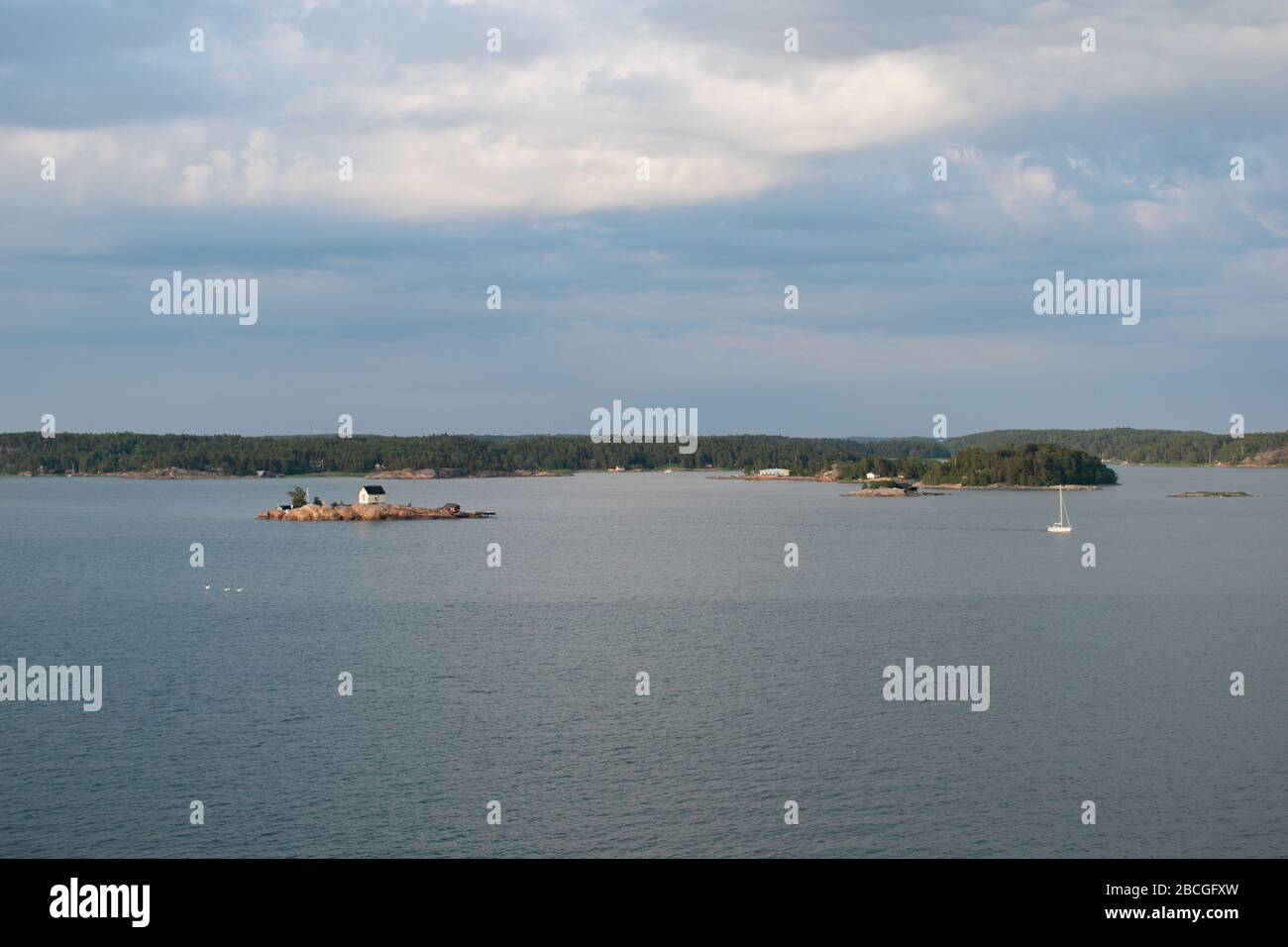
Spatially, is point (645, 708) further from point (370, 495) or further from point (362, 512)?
point (370, 495)

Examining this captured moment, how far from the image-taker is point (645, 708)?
32062 mm

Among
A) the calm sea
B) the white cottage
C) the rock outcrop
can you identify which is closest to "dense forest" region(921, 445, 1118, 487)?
the rock outcrop

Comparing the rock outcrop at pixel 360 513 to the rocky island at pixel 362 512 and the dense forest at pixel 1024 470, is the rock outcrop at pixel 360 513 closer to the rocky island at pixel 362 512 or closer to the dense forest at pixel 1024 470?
the rocky island at pixel 362 512

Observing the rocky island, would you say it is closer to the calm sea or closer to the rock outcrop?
the rock outcrop

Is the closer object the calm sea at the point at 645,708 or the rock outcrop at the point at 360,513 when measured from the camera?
the calm sea at the point at 645,708

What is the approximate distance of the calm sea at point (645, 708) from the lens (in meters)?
22.7

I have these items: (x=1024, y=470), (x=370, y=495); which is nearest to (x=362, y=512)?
(x=370, y=495)

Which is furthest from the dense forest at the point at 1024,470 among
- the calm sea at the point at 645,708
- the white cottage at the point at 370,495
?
the calm sea at the point at 645,708
